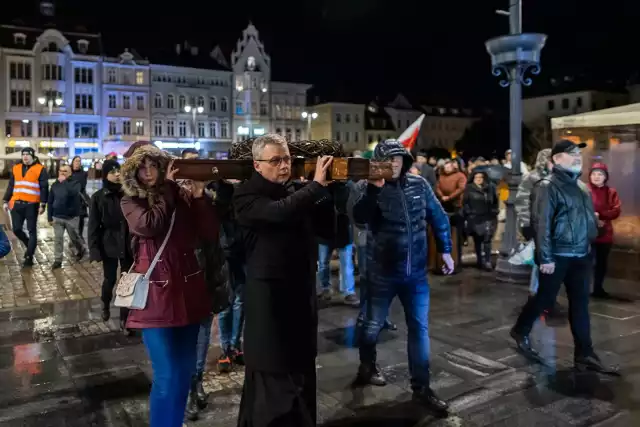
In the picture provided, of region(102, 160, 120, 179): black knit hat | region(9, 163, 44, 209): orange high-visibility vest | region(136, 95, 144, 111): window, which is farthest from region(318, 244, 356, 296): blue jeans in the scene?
region(136, 95, 144, 111): window

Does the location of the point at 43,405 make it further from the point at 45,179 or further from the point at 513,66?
the point at 513,66

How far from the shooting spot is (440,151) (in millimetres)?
73375

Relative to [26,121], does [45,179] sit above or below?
below

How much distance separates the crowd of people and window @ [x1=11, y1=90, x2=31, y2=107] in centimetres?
6039

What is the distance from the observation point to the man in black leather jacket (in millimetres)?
5340

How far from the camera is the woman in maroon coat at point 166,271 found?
3.54m

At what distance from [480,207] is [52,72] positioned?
60693mm

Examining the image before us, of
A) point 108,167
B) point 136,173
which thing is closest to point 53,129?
point 108,167

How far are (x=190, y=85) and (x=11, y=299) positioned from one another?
2462 inches

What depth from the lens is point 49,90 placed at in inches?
2402

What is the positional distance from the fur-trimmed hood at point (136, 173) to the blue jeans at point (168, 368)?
0.81 metres

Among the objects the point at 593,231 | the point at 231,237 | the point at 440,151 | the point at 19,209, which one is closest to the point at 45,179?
the point at 19,209

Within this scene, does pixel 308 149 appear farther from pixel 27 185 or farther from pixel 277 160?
pixel 27 185

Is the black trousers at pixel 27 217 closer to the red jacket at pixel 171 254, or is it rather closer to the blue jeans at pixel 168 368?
the red jacket at pixel 171 254
